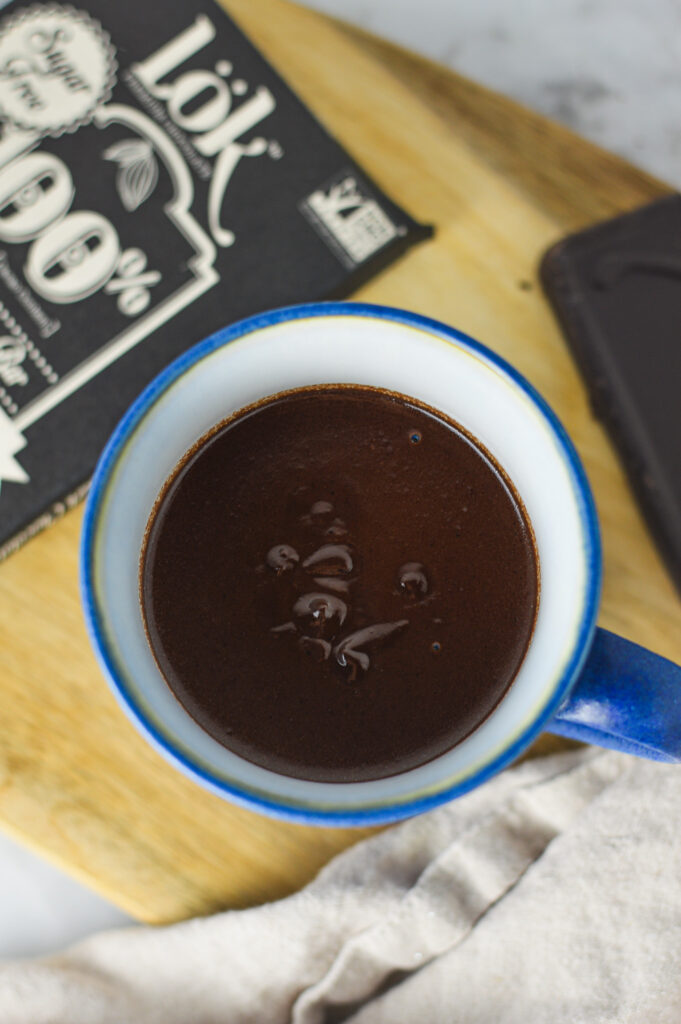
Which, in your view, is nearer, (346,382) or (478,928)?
(346,382)

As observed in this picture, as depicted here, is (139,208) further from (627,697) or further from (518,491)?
(627,697)

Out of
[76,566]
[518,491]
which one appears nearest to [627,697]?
[518,491]

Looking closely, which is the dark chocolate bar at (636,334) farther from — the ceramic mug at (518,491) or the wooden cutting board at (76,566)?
the ceramic mug at (518,491)

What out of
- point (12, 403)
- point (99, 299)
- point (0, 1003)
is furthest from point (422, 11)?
point (0, 1003)

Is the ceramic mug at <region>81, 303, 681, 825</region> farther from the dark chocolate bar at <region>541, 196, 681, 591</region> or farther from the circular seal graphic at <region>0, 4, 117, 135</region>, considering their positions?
the circular seal graphic at <region>0, 4, 117, 135</region>

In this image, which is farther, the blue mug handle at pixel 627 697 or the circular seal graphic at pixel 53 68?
the circular seal graphic at pixel 53 68

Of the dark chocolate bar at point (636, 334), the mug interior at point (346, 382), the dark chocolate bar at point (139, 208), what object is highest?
the dark chocolate bar at point (139, 208)

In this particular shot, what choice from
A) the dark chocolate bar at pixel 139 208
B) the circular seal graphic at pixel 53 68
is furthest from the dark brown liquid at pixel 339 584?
the circular seal graphic at pixel 53 68
